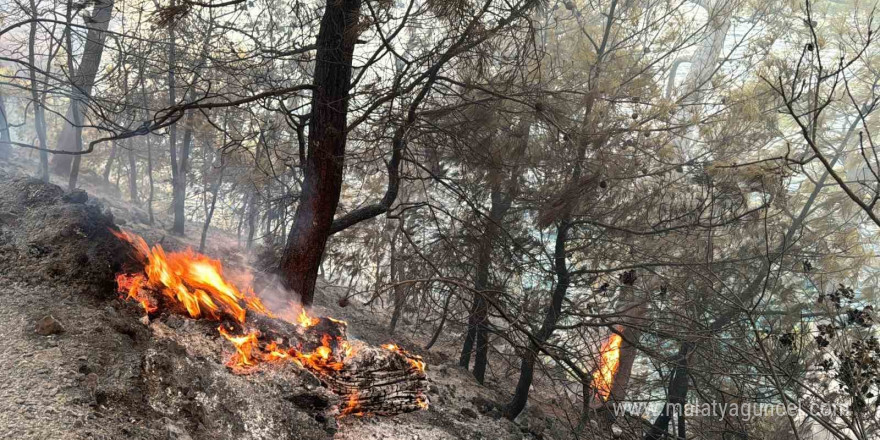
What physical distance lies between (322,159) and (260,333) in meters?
1.70

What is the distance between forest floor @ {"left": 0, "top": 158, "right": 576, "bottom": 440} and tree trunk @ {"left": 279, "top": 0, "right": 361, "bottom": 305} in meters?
1.29

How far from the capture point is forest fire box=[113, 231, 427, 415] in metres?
3.85

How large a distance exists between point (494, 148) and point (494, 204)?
1.37 metres

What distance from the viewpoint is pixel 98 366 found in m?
3.03

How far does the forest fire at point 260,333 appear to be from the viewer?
385 cm

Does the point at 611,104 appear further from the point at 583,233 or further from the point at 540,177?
the point at 583,233

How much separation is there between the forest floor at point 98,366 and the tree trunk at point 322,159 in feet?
4.25

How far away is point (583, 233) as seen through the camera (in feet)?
21.7

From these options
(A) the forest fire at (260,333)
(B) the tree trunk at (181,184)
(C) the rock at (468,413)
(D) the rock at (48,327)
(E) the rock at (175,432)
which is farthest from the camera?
(B) the tree trunk at (181,184)

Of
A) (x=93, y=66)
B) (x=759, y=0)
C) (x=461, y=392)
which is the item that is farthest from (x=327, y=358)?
(x=93, y=66)

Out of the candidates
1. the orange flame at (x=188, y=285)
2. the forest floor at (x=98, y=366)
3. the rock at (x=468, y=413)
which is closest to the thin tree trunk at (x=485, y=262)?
the rock at (x=468, y=413)

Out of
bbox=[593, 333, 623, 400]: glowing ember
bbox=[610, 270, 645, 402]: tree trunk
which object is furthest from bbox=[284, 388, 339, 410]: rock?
bbox=[610, 270, 645, 402]: tree trunk

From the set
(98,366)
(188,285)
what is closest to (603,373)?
(188,285)

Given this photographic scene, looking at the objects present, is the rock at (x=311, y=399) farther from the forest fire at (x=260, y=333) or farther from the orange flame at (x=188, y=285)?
the orange flame at (x=188, y=285)
